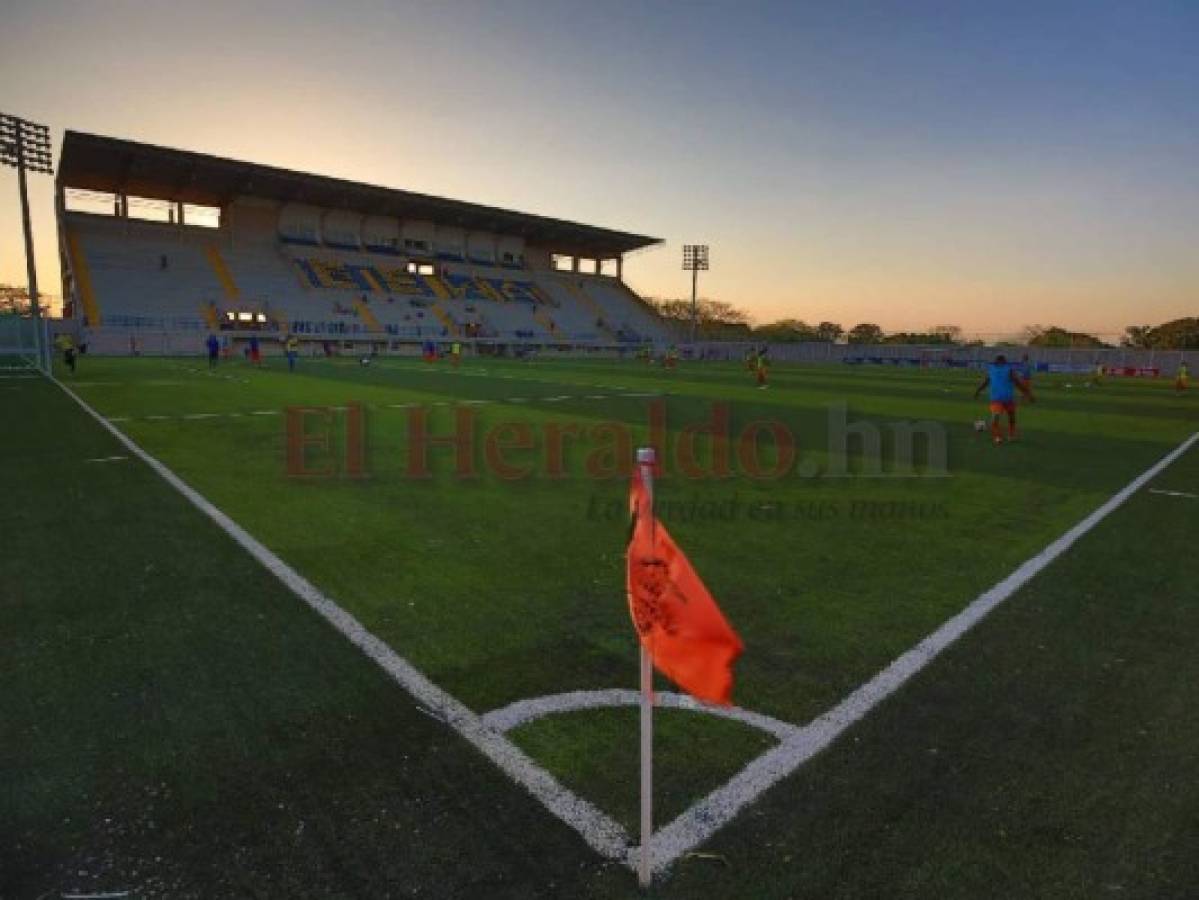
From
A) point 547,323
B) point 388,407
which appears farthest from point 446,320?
point 388,407

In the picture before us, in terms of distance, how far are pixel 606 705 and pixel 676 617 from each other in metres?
1.56

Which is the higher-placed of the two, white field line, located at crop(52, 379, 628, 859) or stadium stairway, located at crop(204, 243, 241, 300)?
stadium stairway, located at crop(204, 243, 241, 300)

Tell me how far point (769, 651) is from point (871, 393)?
79.2 ft

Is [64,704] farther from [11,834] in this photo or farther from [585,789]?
[585,789]

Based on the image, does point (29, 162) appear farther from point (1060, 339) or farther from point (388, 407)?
point (1060, 339)

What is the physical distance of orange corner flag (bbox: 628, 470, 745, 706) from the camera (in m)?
2.24

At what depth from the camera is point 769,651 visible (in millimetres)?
4285

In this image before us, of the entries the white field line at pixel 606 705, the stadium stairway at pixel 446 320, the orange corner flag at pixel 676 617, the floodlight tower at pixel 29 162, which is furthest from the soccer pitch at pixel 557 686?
the stadium stairway at pixel 446 320

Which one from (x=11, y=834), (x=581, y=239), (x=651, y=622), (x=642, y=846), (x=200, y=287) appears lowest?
(x=11, y=834)

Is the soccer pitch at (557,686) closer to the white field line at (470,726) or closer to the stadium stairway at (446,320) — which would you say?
the white field line at (470,726)

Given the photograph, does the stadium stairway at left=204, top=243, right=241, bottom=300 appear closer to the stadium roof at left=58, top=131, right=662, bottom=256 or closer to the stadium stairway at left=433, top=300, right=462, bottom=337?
the stadium roof at left=58, top=131, right=662, bottom=256

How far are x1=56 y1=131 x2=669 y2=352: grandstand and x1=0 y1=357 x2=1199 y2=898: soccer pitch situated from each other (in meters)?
47.1

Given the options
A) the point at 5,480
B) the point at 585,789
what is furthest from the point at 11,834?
the point at 5,480

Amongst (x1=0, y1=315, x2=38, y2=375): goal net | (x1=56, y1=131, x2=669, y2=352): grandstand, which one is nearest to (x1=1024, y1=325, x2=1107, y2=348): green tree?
(x1=56, y1=131, x2=669, y2=352): grandstand
